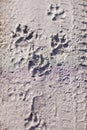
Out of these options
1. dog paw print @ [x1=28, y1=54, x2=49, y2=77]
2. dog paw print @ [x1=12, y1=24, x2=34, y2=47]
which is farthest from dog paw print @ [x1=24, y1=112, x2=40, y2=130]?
dog paw print @ [x1=12, y1=24, x2=34, y2=47]

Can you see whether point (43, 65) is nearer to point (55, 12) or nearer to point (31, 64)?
point (31, 64)

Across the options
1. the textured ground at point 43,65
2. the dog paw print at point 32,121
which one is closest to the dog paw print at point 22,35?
the textured ground at point 43,65

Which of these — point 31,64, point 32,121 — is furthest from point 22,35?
point 32,121

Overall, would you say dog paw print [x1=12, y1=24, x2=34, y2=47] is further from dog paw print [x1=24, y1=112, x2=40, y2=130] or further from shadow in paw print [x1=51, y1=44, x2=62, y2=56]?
dog paw print [x1=24, y1=112, x2=40, y2=130]

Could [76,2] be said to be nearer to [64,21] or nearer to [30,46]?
[64,21]

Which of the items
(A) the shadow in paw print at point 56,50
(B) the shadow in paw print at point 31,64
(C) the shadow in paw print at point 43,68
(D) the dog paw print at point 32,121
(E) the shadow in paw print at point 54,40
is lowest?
(D) the dog paw print at point 32,121

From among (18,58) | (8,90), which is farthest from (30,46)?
(8,90)

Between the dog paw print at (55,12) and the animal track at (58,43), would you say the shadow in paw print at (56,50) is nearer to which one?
the animal track at (58,43)
